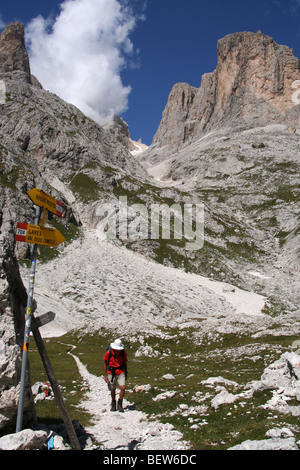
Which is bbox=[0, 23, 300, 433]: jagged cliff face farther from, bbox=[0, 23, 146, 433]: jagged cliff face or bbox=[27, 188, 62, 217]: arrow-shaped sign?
bbox=[27, 188, 62, 217]: arrow-shaped sign

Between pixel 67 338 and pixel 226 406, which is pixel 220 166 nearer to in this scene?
pixel 67 338

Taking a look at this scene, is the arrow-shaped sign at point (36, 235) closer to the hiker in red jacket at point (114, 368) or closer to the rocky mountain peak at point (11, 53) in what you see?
the hiker in red jacket at point (114, 368)

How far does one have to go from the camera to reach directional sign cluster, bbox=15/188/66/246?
8.89 meters

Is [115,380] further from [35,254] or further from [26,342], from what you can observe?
[35,254]

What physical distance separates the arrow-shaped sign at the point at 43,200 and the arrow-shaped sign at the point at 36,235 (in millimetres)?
723

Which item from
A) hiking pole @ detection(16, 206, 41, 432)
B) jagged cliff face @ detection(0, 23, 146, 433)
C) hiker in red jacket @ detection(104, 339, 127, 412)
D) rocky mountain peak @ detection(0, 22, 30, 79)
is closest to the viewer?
hiking pole @ detection(16, 206, 41, 432)

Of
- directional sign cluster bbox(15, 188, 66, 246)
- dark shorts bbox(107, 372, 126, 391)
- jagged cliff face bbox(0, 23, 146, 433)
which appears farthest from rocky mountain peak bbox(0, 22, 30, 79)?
dark shorts bbox(107, 372, 126, 391)

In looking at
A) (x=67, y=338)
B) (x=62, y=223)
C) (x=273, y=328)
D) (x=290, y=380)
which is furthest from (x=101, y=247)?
(x=290, y=380)

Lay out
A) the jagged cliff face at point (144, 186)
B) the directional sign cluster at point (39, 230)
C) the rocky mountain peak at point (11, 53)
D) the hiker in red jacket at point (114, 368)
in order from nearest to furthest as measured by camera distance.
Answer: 1. the directional sign cluster at point (39, 230)
2. the hiker in red jacket at point (114, 368)
3. the jagged cliff face at point (144, 186)
4. the rocky mountain peak at point (11, 53)

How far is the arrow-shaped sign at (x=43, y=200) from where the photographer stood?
909 cm

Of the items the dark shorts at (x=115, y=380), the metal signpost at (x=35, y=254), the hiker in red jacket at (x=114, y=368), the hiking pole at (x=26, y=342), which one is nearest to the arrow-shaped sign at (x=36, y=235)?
the metal signpost at (x=35, y=254)

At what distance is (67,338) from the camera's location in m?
44.2

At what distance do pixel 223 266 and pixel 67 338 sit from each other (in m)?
62.5

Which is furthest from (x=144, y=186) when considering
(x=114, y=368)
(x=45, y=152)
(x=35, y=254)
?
(x=35, y=254)
